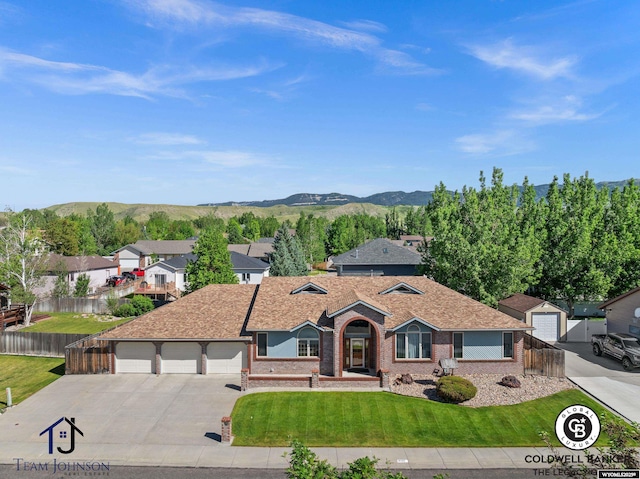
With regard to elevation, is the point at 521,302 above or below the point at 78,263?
below

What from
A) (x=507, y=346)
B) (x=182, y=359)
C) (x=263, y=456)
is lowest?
(x=263, y=456)

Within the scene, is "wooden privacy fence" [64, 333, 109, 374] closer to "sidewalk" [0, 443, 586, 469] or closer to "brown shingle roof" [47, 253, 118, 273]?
"sidewalk" [0, 443, 586, 469]

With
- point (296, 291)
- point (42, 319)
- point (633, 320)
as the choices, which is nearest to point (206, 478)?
point (296, 291)

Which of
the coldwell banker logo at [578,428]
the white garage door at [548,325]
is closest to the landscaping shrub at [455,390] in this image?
the coldwell banker logo at [578,428]

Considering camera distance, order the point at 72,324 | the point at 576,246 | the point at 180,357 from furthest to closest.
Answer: the point at 72,324
the point at 576,246
the point at 180,357

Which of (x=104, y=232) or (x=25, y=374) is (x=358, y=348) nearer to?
(x=25, y=374)

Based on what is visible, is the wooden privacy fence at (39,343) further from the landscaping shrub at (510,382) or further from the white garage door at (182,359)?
the landscaping shrub at (510,382)

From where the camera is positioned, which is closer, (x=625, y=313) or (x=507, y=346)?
(x=507, y=346)

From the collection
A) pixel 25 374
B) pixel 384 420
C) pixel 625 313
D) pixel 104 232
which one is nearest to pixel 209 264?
pixel 25 374
